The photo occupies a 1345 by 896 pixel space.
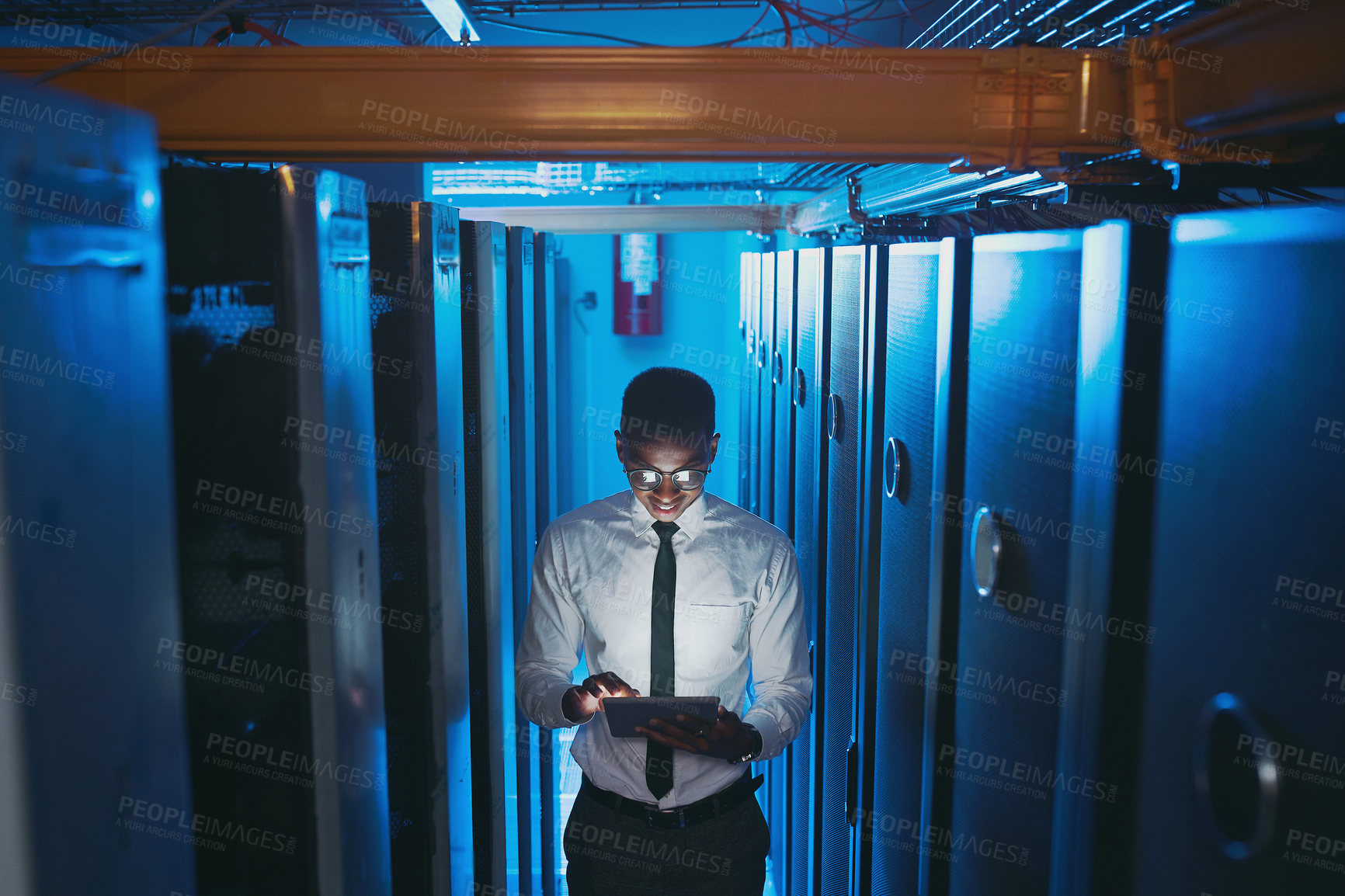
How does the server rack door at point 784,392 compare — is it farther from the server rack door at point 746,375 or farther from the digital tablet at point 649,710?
the digital tablet at point 649,710

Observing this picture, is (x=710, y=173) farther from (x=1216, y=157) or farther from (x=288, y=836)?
(x=288, y=836)

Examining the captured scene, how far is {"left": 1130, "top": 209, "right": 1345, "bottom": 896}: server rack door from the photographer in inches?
20.8

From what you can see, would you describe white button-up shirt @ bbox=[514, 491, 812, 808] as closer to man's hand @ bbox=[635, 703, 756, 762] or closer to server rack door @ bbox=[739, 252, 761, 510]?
man's hand @ bbox=[635, 703, 756, 762]

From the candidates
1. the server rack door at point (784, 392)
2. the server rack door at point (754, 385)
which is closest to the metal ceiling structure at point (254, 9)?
Answer: the server rack door at point (784, 392)

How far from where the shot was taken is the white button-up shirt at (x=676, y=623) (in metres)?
1.88

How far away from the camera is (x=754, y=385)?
4461 millimetres

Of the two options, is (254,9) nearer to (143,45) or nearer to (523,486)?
(523,486)

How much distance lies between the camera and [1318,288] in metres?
0.53

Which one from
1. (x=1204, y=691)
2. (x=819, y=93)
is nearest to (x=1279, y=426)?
(x=1204, y=691)

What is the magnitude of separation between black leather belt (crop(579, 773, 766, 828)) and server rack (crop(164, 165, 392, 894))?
2.68 feet

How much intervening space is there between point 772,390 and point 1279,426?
298 centimetres

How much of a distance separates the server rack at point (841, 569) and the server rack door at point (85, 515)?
114 cm

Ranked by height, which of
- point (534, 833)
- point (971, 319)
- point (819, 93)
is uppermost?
point (819, 93)

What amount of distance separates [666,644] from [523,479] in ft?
2.92
